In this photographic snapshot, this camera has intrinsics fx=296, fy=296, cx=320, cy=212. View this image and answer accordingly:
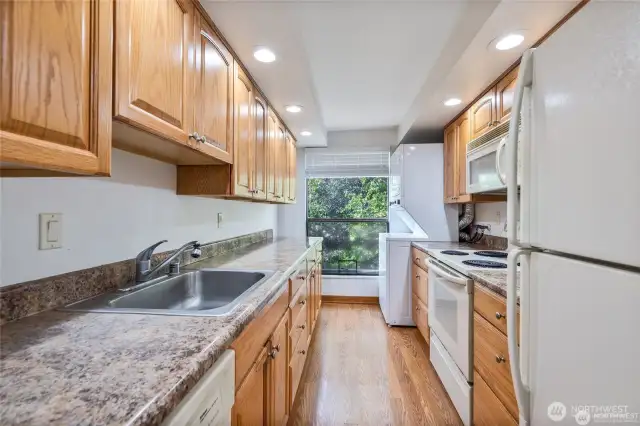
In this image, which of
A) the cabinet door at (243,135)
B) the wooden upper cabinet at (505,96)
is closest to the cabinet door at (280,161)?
the cabinet door at (243,135)

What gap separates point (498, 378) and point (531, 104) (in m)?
1.16

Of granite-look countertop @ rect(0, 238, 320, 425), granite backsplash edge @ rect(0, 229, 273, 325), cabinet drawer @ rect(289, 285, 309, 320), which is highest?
granite backsplash edge @ rect(0, 229, 273, 325)

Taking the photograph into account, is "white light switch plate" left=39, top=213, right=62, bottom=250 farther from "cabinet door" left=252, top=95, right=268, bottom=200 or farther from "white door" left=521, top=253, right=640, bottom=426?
"white door" left=521, top=253, right=640, bottom=426

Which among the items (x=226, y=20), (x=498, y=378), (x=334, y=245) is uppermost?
(x=226, y=20)

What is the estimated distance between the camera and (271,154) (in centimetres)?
264

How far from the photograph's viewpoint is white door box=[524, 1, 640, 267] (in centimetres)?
55

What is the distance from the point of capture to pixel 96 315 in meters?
0.87

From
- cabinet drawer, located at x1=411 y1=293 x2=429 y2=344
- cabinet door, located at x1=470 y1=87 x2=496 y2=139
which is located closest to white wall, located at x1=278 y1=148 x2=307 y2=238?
cabinet drawer, located at x1=411 y1=293 x2=429 y2=344

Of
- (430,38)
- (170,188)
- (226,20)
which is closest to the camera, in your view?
(226,20)

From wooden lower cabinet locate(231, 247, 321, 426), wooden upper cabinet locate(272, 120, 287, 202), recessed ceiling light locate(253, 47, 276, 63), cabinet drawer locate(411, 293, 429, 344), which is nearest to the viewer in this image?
wooden lower cabinet locate(231, 247, 321, 426)

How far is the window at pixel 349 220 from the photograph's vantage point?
424 centimetres

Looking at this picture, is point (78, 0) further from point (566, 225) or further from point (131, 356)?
point (566, 225)

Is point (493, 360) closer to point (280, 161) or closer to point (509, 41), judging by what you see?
point (509, 41)

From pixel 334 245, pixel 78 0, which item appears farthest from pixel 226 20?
pixel 334 245
